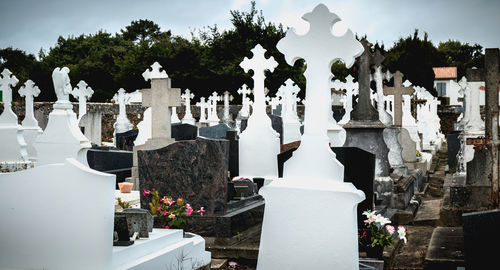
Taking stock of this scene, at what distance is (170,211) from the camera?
A: 6.27 metres

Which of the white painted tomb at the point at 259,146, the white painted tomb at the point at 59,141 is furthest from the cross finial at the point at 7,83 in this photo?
the white painted tomb at the point at 59,141

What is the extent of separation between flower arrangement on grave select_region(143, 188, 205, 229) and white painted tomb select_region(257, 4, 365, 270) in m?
1.96

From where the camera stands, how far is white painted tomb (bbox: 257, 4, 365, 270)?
13.7 ft

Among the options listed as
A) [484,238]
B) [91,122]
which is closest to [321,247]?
[484,238]

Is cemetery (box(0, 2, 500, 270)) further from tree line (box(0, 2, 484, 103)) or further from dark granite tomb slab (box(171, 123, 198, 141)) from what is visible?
tree line (box(0, 2, 484, 103))

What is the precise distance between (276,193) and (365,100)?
18.0ft

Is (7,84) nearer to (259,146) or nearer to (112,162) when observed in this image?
(112,162)

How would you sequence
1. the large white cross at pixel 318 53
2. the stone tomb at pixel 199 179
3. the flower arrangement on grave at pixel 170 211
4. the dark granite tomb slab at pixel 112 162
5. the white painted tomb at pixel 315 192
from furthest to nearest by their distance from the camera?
the dark granite tomb slab at pixel 112 162
the stone tomb at pixel 199 179
the flower arrangement on grave at pixel 170 211
the large white cross at pixel 318 53
the white painted tomb at pixel 315 192

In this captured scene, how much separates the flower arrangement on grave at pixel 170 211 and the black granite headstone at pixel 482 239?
3313 mm

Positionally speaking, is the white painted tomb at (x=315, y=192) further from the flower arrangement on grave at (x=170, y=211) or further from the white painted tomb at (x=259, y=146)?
the white painted tomb at (x=259, y=146)

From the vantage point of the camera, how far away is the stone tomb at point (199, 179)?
6.79 m

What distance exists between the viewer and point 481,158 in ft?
25.9

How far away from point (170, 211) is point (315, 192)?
8.36 ft

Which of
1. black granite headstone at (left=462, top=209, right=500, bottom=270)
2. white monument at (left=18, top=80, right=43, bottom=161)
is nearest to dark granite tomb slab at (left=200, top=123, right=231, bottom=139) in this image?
white monument at (left=18, top=80, right=43, bottom=161)
